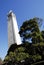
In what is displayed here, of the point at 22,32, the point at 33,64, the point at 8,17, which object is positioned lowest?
the point at 33,64

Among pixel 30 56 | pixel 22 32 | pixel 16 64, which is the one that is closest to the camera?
pixel 30 56

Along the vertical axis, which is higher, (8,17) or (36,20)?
(8,17)

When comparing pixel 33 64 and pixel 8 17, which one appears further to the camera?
pixel 8 17

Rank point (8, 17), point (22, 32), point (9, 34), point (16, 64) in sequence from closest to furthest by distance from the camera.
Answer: point (16, 64)
point (22, 32)
point (9, 34)
point (8, 17)

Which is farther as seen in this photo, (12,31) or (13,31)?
(12,31)

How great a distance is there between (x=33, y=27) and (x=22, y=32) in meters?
1.92

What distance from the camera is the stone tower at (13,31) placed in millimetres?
44112

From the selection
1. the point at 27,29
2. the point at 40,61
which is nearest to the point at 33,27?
the point at 27,29

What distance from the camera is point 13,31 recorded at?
45.8 m

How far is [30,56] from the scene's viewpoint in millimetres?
19656

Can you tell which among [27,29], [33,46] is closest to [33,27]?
[27,29]

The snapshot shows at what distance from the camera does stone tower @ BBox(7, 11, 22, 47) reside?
1737 inches

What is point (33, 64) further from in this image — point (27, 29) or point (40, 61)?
point (27, 29)

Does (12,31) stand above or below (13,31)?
above
